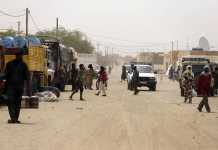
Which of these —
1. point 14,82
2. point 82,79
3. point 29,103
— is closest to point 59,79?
point 82,79

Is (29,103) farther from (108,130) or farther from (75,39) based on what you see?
(75,39)

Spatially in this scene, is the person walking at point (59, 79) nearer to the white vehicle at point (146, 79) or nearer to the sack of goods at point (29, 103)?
the white vehicle at point (146, 79)

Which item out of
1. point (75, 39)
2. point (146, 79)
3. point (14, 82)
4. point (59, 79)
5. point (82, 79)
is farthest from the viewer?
point (75, 39)

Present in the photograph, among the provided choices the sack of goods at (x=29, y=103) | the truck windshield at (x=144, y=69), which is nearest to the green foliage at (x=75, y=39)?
the truck windshield at (x=144, y=69)

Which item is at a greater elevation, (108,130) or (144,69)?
(144,69)

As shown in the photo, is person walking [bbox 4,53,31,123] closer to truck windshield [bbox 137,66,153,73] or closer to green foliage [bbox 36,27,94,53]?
truck windshield [bbox 137,66,153,73]

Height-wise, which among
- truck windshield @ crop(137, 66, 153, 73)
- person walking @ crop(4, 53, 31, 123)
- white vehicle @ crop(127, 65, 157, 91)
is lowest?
white vehicle @ crop(127, 65, 157, 91)

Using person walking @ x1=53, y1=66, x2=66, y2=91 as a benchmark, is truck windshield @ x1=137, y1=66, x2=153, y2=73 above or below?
above

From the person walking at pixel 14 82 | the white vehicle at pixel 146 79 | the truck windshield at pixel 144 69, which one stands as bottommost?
the white vehicle at pixel 146 79

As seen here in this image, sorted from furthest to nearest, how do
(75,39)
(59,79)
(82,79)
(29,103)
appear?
(75,39) → (59,79) → (82,79) → (29,103)

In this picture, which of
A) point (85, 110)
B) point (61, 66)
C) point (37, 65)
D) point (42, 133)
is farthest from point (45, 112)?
point (61, 66)

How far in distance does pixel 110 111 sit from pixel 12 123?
6.91 metres

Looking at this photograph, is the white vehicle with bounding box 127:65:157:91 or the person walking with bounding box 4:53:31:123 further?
the white vehicle with bounding box 127:65:157:91

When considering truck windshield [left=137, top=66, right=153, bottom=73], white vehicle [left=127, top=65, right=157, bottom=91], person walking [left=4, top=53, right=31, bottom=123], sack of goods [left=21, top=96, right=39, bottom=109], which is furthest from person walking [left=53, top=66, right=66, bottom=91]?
person walking [left=4, top=53, right=31, bottom=123]
